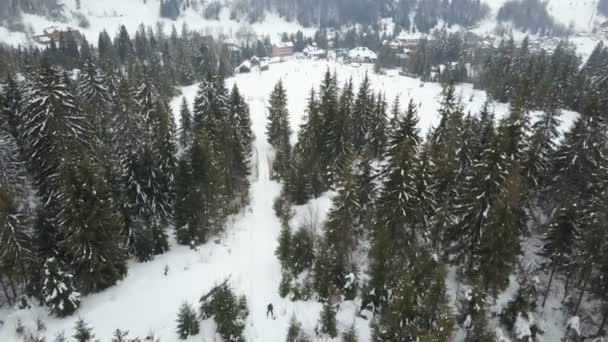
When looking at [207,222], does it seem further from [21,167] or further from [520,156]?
[520,156]

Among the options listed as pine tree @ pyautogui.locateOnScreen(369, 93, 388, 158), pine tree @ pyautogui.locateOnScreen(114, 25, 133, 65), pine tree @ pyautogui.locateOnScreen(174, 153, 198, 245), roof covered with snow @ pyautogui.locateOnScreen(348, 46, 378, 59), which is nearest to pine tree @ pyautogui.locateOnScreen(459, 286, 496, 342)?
pine tree @ pyautogui.locateOnScreen(174, 153, 198, 245)

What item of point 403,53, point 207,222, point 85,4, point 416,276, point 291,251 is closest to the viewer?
point 416,276

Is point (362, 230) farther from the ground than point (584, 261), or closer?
closer

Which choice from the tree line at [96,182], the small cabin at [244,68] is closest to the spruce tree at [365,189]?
the tree line at [96,182]

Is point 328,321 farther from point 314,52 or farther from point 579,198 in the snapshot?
point 314,52

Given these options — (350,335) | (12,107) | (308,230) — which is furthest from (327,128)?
(12,107)

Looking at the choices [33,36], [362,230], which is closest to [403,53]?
[362,230]

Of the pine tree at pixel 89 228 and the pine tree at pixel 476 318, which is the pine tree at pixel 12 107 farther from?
the pine tree at pixel 476 318
